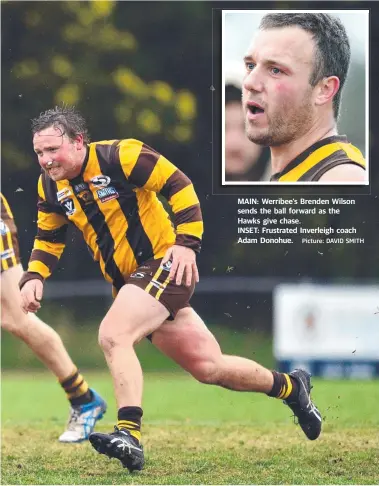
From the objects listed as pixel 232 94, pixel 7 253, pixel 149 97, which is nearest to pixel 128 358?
pixel 7 253

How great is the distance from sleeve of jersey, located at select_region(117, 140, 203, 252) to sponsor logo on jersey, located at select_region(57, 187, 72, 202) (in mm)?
362

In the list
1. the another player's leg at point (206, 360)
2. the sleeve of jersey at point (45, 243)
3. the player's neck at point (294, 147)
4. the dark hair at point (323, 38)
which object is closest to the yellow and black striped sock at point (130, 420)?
the another player's leg at point (206, 360)

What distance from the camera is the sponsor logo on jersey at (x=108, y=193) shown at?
6.28 metres

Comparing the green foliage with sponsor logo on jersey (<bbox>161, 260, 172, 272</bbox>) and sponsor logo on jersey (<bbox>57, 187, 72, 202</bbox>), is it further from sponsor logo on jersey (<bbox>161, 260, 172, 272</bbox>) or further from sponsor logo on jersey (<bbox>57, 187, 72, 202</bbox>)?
sponsor logo on jersey (<bbox>161, 260, 172, 272</bbox>)

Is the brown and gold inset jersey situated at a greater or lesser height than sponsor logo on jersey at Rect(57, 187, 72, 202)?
lesser

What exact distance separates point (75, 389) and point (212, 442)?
0.95 m

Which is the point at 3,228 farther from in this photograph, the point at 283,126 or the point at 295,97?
the point at 295,97

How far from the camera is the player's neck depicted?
22.2 feet

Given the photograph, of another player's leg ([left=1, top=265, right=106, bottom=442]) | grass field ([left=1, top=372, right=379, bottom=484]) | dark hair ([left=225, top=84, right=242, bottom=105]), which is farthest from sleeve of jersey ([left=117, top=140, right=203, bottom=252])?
another player's leg ([left=1, top=265, right=106, bottom=442])

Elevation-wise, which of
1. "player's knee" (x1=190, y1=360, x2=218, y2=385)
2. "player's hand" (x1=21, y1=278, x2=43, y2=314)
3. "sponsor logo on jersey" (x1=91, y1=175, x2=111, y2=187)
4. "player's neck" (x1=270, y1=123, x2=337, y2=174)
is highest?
"player's neck" (x1=270, y1=123, x2=337, y2=174)

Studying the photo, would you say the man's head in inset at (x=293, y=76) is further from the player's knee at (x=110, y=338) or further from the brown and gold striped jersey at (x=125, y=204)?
the player's knee at (x=110, y=338)

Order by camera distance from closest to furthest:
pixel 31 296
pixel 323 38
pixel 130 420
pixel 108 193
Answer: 1. pixel 130 420
2. pixel 108 193
3. pixel 31 296
4. pixel 323 38

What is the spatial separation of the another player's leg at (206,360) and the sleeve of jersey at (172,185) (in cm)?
46

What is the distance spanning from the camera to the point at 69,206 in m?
6.39
